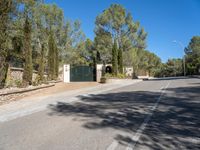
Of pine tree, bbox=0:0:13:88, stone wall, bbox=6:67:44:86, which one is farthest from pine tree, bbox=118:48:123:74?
pine tree, bbox=0:0:13:88

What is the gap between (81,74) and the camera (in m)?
40.3

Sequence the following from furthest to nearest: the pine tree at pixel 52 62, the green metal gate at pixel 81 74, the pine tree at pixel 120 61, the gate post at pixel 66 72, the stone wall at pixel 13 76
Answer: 1. the pine tree at pixel 120 61
2. the green metal gate at pixel 81 74
3. the gate post at pixel 66 72
4. the pine tree at pixel 52 62
5. the stone wall at pixel 13 76

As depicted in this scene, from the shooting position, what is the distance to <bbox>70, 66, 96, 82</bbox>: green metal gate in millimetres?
40125

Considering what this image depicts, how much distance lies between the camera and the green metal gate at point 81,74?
4012 cm

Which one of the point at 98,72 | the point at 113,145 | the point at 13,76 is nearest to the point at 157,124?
the point at 113,145

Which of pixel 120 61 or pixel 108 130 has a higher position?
pixel 120 61

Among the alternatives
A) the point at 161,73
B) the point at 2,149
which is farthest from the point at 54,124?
the point at 161,73

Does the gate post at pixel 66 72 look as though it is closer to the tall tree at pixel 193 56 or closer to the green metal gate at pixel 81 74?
the green metal gate at pixel 81 74

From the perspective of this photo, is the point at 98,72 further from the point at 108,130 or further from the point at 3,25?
the point at 108,130

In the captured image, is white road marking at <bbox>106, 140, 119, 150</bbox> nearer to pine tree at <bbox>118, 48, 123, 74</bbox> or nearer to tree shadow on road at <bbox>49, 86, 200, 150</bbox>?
tree shadow on road at <bbox>49, 86, 200, 150</bbox>

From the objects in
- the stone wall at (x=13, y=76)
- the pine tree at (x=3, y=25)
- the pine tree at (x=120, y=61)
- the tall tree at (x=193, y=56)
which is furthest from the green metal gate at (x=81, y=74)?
the tall tree at (x=193, y=56)

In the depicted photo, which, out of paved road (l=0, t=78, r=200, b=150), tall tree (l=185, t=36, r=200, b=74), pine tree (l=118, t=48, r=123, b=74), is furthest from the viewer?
tall tree (l=185, t=36, r=200, b=74)

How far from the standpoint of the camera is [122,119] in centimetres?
984

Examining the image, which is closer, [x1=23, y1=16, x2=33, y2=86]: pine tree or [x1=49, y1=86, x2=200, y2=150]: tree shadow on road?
[x1=49, y1=86, x2=200, y2=150]: tree shadow on road
